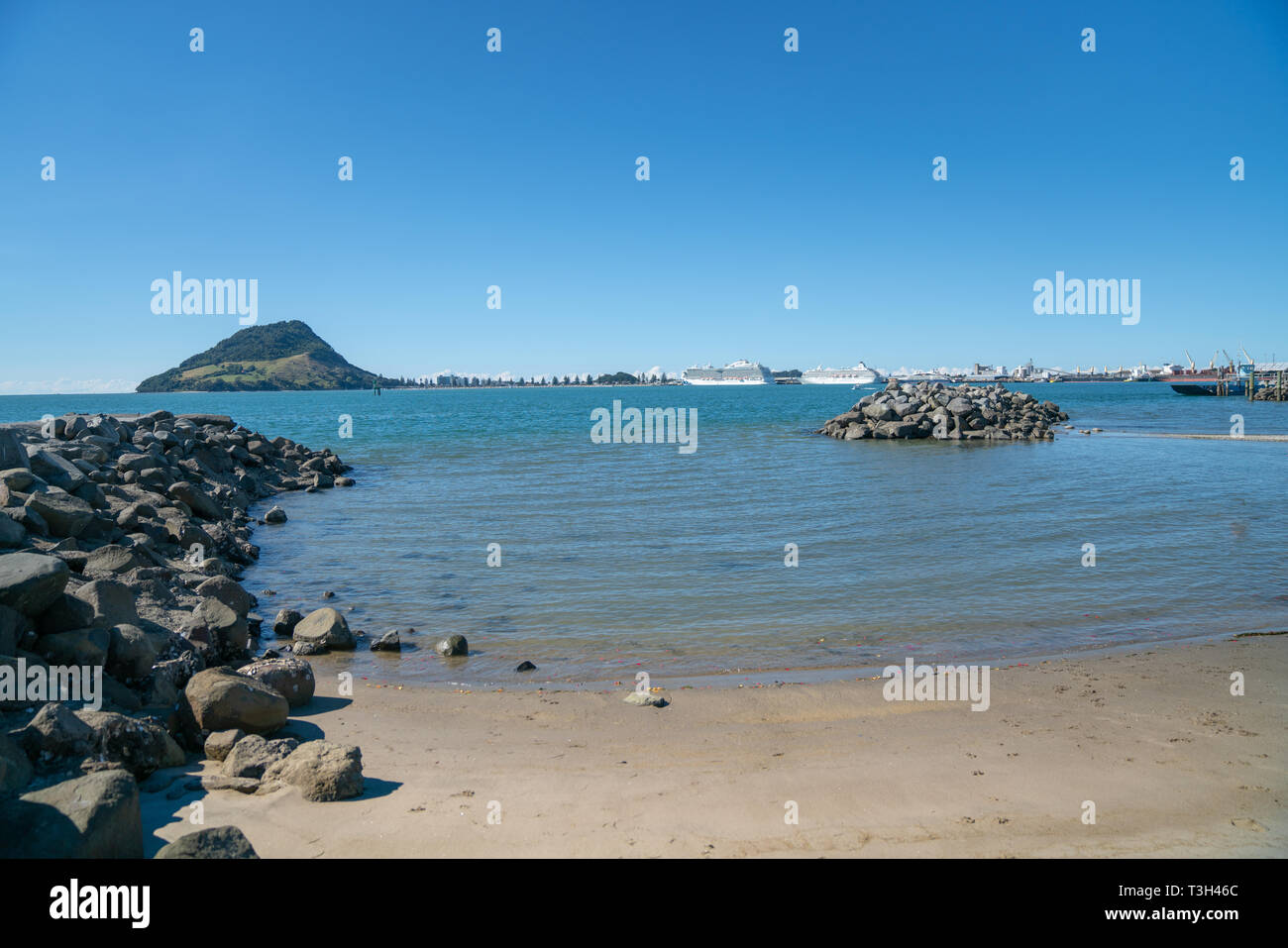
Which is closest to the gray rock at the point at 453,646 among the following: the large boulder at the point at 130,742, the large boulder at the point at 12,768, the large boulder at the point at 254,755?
the large boulder at the point at 254,755

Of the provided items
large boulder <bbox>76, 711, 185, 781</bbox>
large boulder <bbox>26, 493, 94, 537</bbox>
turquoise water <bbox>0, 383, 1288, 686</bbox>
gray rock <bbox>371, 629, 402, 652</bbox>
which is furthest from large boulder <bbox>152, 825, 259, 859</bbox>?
large boulder <bbox>26, 493, 94, 537</bbox>

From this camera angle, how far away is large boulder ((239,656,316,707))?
7.25 meters

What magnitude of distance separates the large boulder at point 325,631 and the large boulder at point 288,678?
189 cm

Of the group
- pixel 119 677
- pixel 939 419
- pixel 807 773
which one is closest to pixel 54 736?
pixel 119 677

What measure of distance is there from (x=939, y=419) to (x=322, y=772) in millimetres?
46060

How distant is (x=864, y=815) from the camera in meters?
5.21

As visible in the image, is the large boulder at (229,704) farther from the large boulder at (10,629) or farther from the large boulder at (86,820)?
the large boulder at (86,820)

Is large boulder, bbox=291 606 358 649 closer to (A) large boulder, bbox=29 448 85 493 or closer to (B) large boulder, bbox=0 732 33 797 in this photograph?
(B) large boulder, bbox=0 732 33 797

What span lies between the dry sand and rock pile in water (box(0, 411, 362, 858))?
1.50 feet

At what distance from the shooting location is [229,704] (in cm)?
629

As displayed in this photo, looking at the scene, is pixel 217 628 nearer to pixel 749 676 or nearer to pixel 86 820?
pixel 86 820
